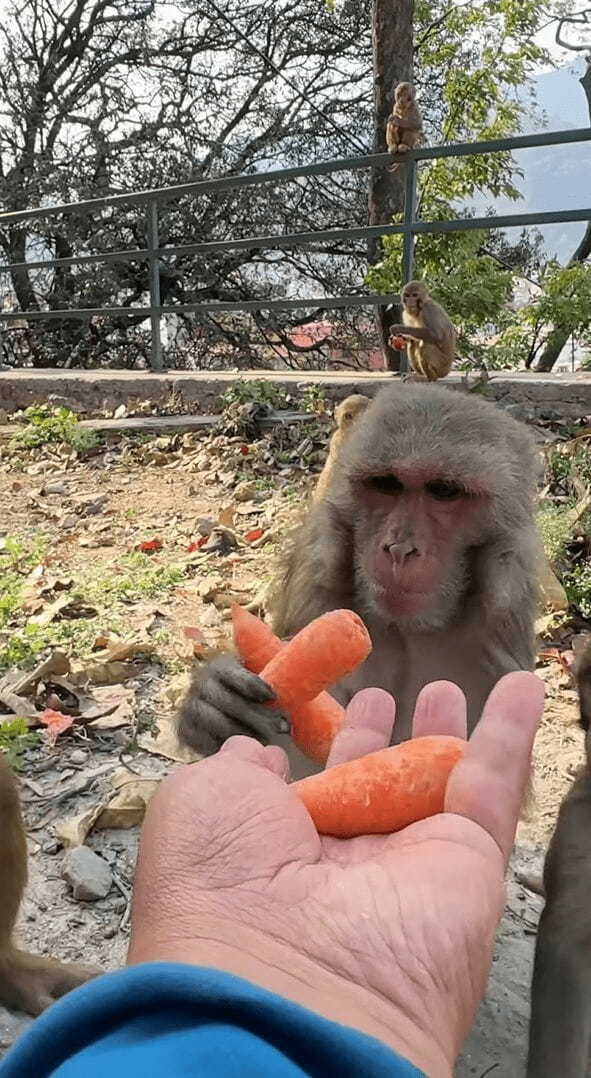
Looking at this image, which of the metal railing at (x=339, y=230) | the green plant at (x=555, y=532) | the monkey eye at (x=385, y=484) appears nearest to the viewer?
the monkey eye at (x=385, y=484)

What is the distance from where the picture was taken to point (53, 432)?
10.3 meters

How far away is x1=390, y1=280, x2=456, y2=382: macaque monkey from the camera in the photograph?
380 inches

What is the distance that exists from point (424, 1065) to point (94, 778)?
263cm

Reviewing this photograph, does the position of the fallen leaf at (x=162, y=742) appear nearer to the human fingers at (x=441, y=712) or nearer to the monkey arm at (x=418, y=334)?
the human fingers at (x=441, y=712)

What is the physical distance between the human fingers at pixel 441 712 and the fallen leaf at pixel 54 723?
7.57ft

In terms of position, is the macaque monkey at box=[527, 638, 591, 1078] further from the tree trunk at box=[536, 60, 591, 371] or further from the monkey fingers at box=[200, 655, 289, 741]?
the tree trunk at box=[536, 60, 591, 371]

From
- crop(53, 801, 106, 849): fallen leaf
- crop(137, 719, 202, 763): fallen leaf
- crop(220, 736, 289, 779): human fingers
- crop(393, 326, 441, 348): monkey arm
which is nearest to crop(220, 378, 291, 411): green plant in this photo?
crop(393, 326, 441, 348): monkey arm

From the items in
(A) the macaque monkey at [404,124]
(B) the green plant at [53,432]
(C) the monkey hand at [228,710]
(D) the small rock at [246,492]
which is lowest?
(D) the small rock at [246,492]

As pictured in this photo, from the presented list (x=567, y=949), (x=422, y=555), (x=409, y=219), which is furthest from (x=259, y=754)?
(x=409, y=219)

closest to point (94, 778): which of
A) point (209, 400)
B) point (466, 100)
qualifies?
point (209, 400)

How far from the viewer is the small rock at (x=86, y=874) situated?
3043 mm

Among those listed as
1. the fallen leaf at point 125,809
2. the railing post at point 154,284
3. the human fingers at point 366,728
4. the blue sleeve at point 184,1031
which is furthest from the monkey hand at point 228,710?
the railing post at point 154,284

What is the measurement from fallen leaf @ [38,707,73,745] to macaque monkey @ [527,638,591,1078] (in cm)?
219

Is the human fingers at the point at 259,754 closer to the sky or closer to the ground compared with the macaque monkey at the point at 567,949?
closer to the sky
